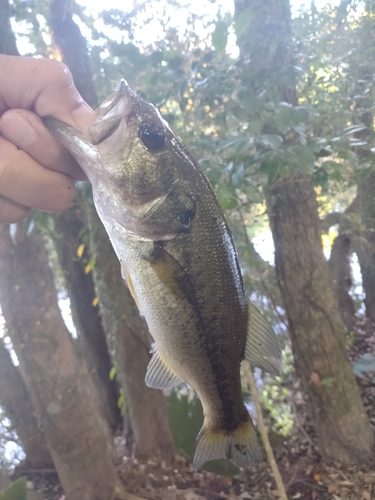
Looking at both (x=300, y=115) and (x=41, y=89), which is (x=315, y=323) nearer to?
(x=300, y=115)

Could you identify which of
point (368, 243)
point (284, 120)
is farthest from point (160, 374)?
point (368, 243)

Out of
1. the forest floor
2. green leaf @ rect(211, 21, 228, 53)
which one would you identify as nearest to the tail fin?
green leaf @ rect(211, 21, 228, 53)

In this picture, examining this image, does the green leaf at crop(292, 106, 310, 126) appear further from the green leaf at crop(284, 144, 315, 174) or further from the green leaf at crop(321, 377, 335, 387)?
the green leaf at crop(321, 377, 335, 387)

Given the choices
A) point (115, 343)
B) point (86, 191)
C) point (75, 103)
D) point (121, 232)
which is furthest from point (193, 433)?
point (75, 103)

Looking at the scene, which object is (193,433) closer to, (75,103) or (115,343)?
(115,343)

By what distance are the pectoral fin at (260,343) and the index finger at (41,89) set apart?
828 millimetres

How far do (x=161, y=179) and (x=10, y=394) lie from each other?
11.3 feet

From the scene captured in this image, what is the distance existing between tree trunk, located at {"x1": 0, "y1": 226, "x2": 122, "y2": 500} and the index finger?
1.59 metres

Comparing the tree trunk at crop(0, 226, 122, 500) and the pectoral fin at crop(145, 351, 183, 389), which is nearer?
the pectoral fin at crop(145, 351, 183, 389)

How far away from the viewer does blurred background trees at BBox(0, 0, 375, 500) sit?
222 cm

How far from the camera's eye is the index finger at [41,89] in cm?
105

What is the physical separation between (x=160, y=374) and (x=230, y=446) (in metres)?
0.34

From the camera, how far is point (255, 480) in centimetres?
327

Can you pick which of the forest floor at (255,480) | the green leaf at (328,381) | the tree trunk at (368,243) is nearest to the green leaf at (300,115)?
the green leaf at (328,381)
